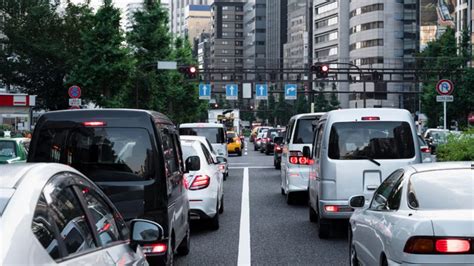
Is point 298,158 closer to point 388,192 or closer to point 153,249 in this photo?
point 153,249

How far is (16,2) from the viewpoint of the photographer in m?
61.6

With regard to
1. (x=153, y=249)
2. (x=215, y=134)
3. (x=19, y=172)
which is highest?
(x=19, y=172)

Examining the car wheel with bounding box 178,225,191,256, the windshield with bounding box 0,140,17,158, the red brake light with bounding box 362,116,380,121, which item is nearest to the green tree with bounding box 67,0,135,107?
the windshield with bounding box 0,140,17,158

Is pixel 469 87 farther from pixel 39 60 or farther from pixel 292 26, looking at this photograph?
pixel 292 26

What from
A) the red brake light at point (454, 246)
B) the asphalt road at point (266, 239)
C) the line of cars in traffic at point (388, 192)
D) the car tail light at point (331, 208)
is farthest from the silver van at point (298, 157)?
the red brake light at point (454, 246)

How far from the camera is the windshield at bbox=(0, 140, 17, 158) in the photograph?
793 inches

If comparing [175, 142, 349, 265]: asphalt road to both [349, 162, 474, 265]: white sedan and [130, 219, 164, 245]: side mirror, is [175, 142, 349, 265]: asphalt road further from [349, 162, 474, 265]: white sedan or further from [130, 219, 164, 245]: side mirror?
[130, 219, 164, 245]: side mirror

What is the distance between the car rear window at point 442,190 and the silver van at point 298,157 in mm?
10845

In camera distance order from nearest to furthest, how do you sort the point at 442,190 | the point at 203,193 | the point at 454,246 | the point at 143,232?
the point at 143,232, the point at 454,246, the point at 442,190, the point at 203,193

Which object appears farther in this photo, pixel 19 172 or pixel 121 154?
pixel 121 154

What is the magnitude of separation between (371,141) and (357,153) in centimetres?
30

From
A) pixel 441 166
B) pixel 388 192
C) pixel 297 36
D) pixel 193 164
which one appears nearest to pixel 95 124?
pixel 388 192

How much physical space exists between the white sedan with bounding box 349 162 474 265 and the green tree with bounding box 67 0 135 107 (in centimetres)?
3937

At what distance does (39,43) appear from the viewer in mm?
59438
